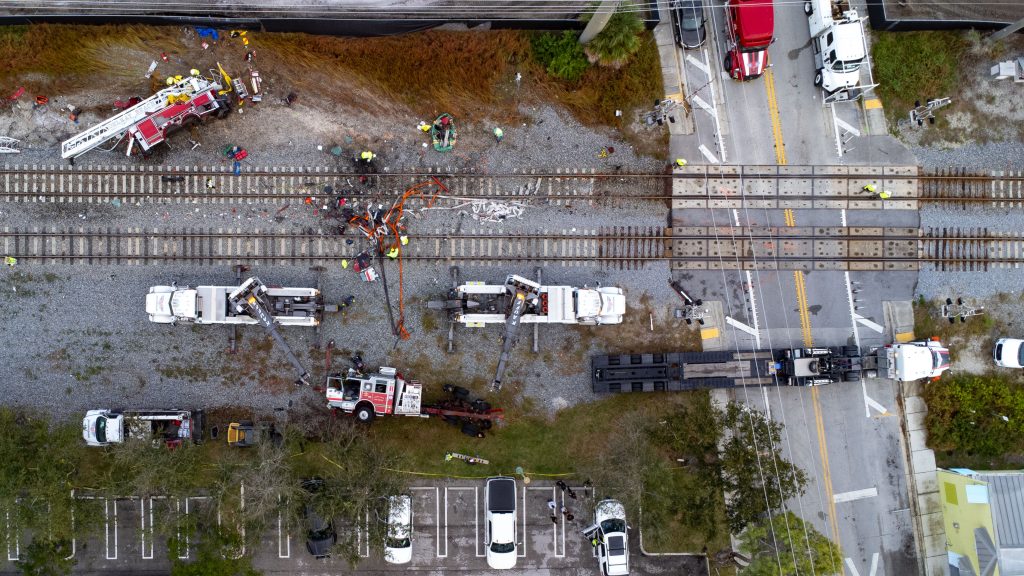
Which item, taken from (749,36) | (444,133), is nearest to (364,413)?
(444,133)

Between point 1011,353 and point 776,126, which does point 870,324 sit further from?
point 776,126

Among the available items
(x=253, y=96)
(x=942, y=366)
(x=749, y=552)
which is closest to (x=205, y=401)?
(x=253, y=96)

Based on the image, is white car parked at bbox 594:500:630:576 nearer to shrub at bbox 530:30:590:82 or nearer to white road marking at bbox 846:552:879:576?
white road marking at bbox 846:552:879:576

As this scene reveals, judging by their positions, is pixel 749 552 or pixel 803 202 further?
pixel 803 202

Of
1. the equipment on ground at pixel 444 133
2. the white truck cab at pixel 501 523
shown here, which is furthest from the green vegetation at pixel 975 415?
the equipment on ground at pixel 444 133

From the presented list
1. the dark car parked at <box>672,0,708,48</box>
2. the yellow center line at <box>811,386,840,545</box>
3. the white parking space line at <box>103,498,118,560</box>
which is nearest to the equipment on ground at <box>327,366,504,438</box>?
the white parking space line at <box>103,498,118,560</box>

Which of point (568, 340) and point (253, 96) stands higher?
point (253, 96)

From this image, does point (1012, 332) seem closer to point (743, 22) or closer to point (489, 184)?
point (743, 22)
